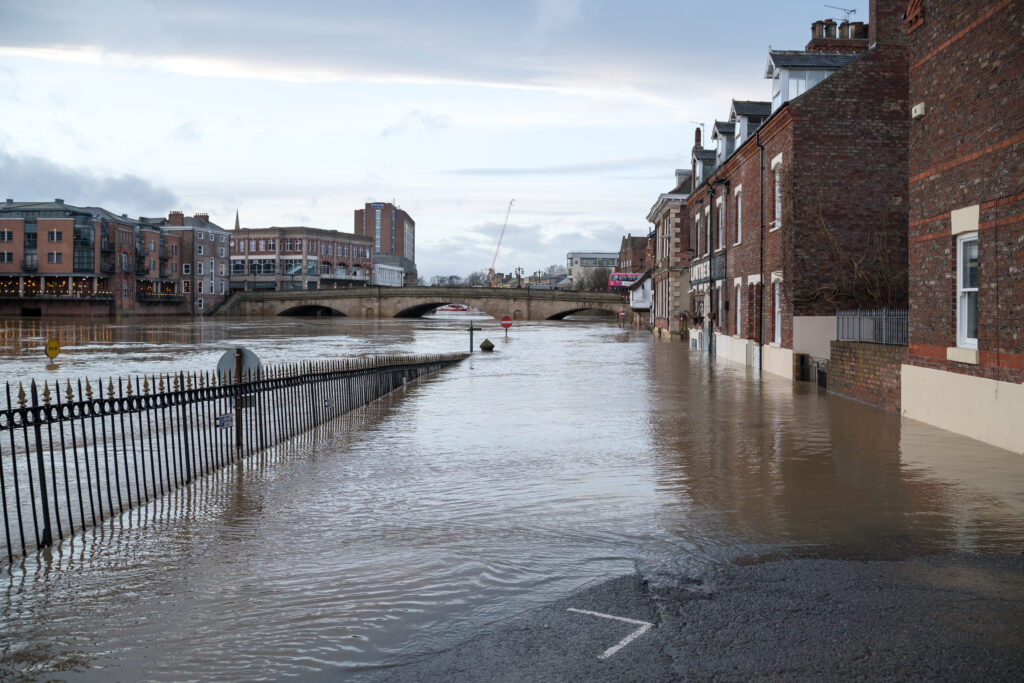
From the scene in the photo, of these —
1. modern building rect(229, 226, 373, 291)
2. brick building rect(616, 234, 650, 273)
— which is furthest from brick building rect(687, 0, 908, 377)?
modern building rect(229, 226, 373, 291)

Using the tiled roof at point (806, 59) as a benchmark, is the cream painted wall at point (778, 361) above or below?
below

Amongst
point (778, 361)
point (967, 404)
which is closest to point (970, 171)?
point (967, 404)

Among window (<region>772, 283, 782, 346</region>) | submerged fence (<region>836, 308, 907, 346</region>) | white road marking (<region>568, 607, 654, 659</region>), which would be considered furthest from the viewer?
window (<region>772, 283, 782, 346</region>)

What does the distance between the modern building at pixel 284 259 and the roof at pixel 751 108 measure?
117 meters

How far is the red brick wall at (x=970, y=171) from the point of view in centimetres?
1222

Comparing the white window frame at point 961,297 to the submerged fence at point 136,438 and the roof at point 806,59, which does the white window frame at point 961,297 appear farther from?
the roof at point 806,59

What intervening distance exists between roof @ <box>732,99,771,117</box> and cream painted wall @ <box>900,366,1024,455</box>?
669 inches

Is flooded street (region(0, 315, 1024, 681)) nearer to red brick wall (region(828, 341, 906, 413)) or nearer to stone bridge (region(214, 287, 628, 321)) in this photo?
red brick wall (region(828, 341, 906, 413))

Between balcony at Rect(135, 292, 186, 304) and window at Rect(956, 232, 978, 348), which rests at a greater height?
balcony at Rect(135, 292, 186, 304)

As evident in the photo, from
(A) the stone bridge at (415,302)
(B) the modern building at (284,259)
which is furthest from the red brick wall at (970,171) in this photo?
(B) the modern building at (284,259)

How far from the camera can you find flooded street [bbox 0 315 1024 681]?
5672 millimetres

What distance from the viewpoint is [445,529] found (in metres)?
8.34

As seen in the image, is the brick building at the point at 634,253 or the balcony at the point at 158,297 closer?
the balcony at the point at 158,297

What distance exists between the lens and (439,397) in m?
20.5
